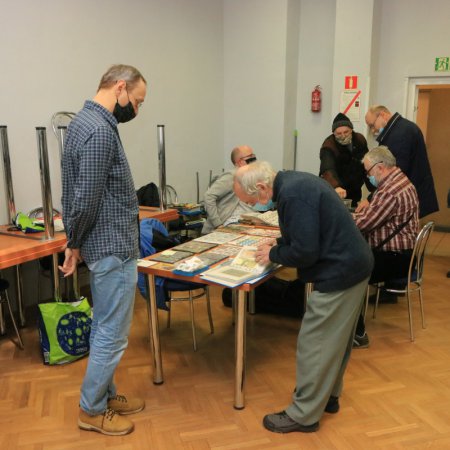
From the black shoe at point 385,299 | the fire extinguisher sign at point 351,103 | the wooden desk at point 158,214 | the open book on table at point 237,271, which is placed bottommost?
the black shoe at point 385,299

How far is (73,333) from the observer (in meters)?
2.89

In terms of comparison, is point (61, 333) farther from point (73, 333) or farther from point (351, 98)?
point (351, 98)

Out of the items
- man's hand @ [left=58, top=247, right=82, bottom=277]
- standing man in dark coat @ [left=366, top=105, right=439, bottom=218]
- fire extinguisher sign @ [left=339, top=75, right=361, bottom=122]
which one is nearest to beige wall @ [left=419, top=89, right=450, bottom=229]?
fire extinguisher sign @ [left=339, top=75, right=361, bottom=122]

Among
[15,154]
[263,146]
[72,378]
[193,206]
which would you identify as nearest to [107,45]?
[15,154]

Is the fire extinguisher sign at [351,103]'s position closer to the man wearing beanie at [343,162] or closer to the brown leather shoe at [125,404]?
the man wearing beanie at [343,162]

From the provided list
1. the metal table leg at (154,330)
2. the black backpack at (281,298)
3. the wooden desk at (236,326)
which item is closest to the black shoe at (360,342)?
the black backpack at (281,298)

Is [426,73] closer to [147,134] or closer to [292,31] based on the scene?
[292,31]

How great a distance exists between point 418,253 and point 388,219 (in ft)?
1.35

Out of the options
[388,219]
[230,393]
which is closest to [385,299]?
[388,219]

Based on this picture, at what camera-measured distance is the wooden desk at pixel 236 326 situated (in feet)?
7.33

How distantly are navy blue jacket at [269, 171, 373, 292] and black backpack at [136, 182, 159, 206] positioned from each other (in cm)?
253

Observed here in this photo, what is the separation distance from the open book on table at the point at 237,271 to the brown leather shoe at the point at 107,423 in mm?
776

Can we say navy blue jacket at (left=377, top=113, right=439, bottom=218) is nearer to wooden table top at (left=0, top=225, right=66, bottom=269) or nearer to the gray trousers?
the gray trousers

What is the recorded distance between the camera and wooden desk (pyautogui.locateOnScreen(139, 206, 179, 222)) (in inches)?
153
